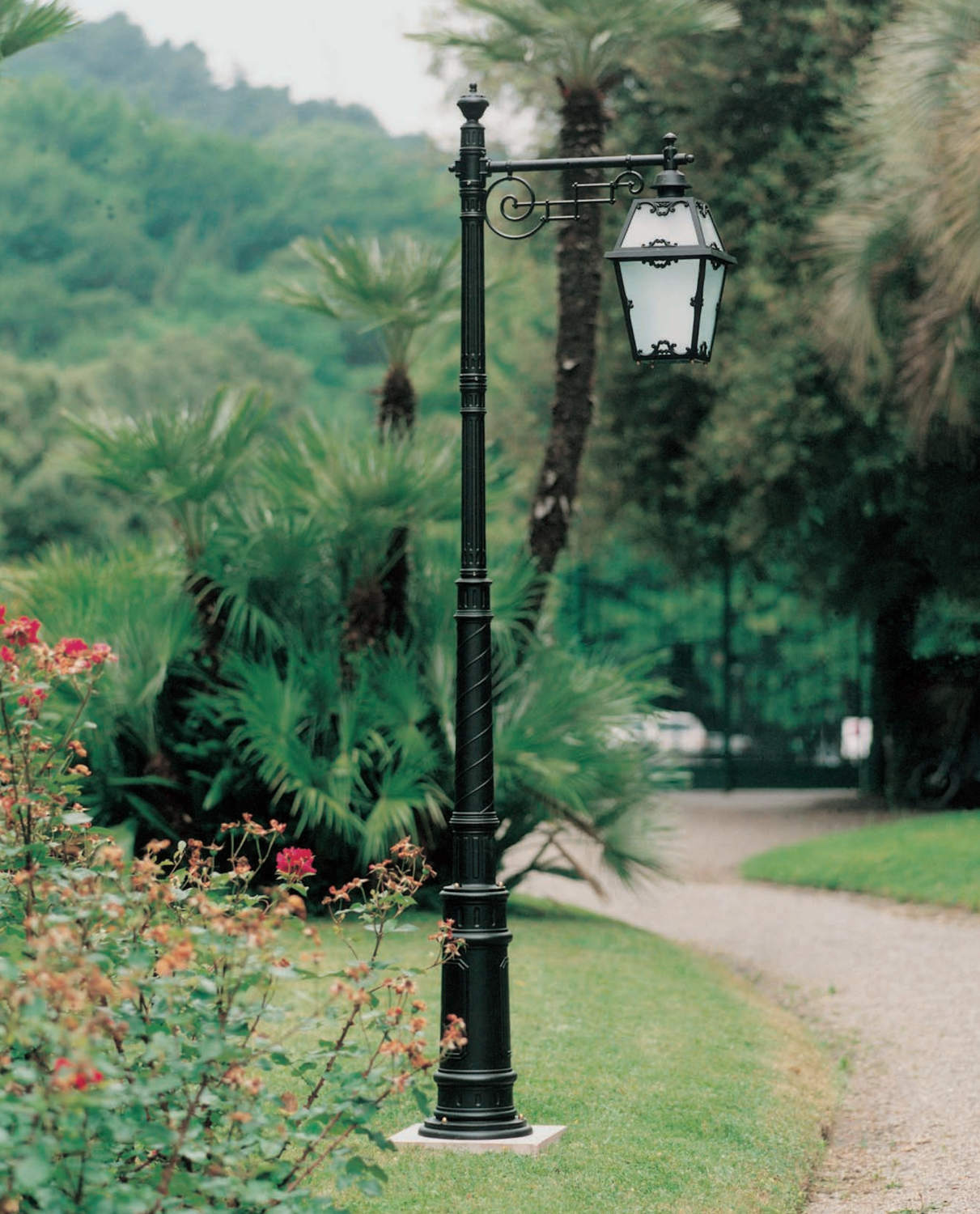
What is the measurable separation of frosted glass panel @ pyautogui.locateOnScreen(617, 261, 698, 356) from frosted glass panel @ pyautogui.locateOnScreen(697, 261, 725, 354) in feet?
0.14

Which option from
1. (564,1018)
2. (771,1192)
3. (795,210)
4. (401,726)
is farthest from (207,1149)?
(795,210)

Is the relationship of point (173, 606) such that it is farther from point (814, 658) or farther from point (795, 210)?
point (814, 658)

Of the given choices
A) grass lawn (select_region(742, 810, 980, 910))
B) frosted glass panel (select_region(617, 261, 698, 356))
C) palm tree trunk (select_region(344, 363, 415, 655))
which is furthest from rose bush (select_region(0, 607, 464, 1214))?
grass lawn (select_region(742, 810, 980, 910))

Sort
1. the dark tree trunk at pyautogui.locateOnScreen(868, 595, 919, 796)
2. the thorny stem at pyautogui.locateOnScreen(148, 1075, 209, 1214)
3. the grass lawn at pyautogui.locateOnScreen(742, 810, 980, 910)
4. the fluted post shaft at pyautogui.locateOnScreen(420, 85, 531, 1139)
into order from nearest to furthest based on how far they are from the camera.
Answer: the thorny stem at pyautogui.locateOnScreen(148, 1075, 209, 1214)
the fluted post shaft at pyautogui.locateOnScreen(420, 85, 531, 1139)
the grass lawn at pyautogui.locateOnScreen(742, 810, 980, 910)
the dark tree trunk at pyautogui.locateOnScreen(868, 595, 919, 796)

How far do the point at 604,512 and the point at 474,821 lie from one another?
50.2ft

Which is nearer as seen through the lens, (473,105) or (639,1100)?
(473,105)

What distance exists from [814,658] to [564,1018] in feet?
55.8

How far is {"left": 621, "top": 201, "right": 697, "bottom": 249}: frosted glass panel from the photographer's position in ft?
17.8

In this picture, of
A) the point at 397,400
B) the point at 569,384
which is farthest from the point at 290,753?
the point at 569,384

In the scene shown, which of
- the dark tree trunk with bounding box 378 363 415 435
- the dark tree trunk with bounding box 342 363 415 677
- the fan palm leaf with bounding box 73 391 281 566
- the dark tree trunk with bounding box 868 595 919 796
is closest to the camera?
the fan palm leaf with bounding box 73 391 281 566

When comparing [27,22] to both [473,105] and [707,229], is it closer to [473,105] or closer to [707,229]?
[473,105]

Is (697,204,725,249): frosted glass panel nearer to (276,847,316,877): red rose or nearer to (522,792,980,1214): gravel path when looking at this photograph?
(276,847,316,877): red rose

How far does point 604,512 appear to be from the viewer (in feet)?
68.0

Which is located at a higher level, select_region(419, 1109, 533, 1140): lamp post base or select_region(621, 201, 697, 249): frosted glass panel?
select_region(621, 201, 697, 249): frosted glass panel
